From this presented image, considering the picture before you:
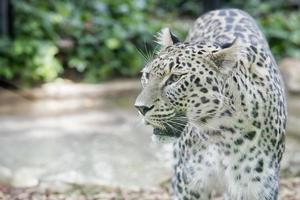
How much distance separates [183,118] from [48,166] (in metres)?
3.30

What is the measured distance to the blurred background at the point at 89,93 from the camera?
696 cm

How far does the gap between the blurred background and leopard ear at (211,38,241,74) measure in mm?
1793

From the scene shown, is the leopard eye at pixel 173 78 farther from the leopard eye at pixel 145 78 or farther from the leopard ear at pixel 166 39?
the leopard ear at pixel 166 39

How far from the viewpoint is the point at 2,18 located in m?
11.0

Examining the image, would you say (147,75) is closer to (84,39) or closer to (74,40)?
(84,39)

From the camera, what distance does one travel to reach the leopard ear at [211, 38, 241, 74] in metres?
4.28

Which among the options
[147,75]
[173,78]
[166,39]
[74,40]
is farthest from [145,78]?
[74,40]

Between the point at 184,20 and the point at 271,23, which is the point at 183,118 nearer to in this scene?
the point at 271,23

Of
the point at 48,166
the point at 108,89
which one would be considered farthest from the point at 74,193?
the point at 108,89

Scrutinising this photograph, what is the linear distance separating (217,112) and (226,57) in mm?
351

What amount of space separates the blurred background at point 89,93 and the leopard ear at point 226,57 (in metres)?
1.79

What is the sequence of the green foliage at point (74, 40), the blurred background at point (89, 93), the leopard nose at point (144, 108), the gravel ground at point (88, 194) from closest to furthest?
the leopard nose at point (144, 108), the gravel ground at point (88, 194), the blurred background at point (89, 93), the green foliage at point (74, 40)

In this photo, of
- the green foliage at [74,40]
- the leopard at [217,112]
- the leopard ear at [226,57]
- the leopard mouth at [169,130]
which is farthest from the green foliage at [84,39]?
the leopard ear at [226,57]

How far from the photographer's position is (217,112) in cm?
436
